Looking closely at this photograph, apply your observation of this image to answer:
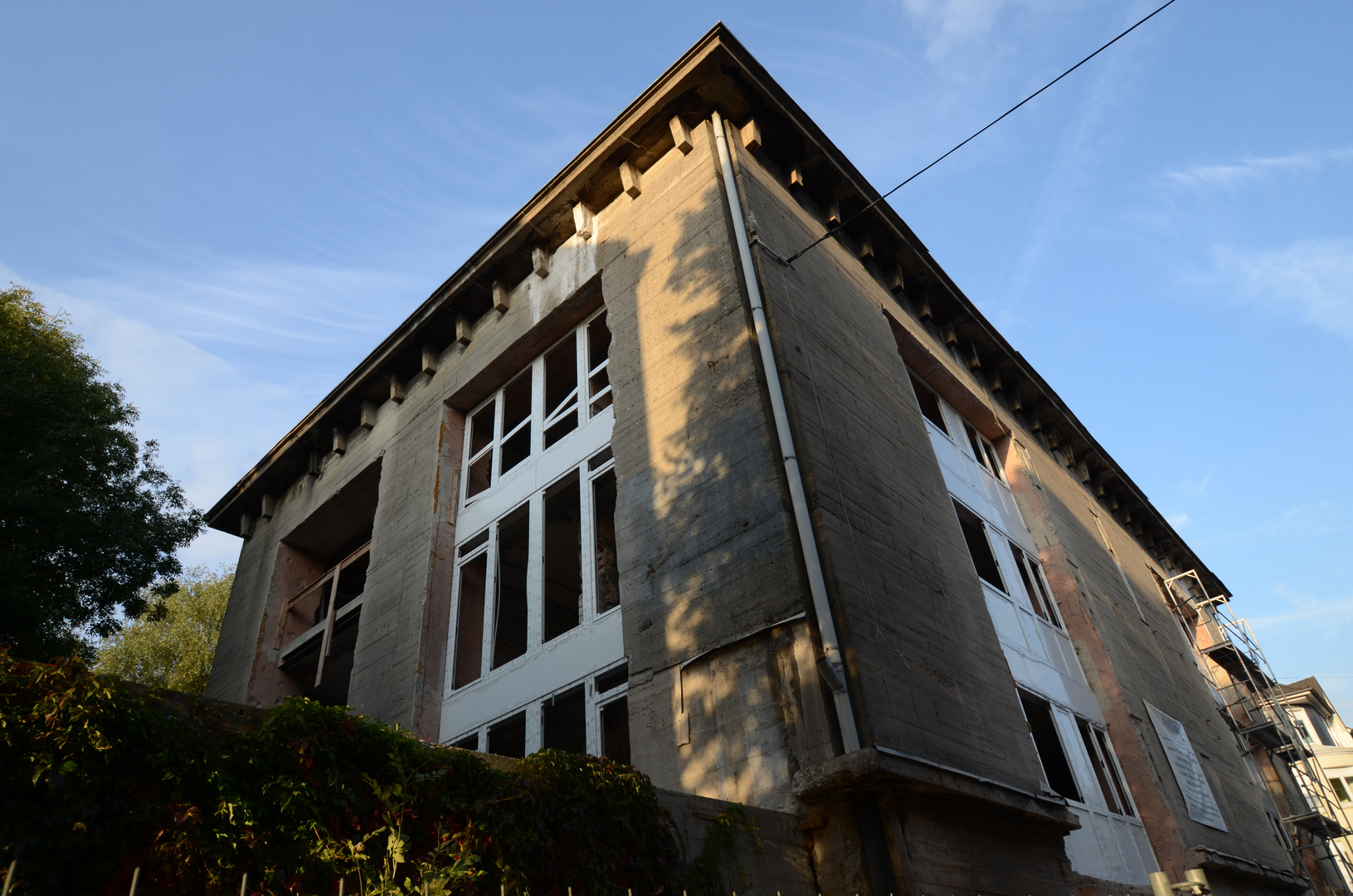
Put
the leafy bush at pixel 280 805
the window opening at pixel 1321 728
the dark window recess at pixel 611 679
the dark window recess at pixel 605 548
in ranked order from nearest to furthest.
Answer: the leafy bush at pixel 280 805 → the dark window recess at pixel 611 679 → the dark window recess at pixel 605 548 → the window opening at pixel 1321 728

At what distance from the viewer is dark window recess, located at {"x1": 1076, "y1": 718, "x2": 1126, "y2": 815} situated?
13.1 metres

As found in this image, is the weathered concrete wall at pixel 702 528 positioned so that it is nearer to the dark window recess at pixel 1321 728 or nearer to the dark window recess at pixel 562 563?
the dark window recess at pixel 562 563

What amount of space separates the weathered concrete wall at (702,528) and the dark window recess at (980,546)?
514cm

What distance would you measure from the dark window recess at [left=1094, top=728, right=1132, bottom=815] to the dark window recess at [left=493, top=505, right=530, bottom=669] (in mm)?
9948

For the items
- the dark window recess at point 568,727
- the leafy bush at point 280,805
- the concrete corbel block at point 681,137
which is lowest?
the leafy bush at point 280,805

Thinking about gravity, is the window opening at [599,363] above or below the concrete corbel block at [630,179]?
below

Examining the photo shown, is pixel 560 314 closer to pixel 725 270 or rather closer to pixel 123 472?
pixel 725 270

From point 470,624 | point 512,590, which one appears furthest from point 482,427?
point 470,624

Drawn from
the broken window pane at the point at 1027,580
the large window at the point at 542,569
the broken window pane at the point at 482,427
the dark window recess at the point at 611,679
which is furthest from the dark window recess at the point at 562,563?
the broken window pane at the point at 1027,580

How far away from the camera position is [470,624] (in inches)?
544

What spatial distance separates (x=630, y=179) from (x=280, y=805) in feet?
38.2

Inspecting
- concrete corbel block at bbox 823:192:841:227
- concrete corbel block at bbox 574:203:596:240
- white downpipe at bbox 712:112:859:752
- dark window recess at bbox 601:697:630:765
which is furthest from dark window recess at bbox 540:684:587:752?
concrete corbel block at bbox 823:192:841:227

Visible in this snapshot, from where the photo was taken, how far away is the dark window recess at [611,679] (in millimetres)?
10492

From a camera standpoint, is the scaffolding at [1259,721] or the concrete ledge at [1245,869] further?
the scaffolding at [1259,721]
